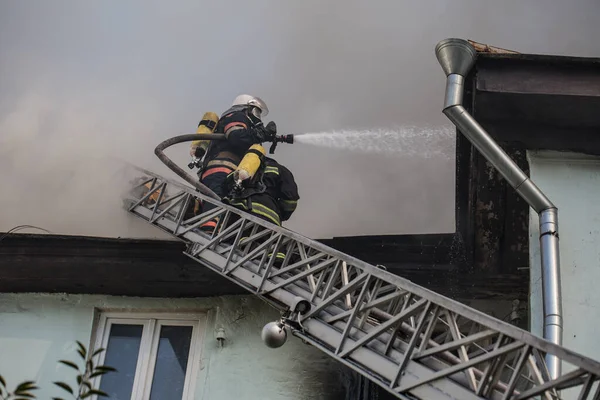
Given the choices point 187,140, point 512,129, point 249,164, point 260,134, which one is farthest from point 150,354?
point 512,129

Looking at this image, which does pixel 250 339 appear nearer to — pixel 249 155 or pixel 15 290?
pixel 249 155

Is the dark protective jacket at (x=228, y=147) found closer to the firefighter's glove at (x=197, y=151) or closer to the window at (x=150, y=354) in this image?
the firefighter's glove at (x=197, y=151)

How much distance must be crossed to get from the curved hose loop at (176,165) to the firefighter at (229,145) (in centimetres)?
15

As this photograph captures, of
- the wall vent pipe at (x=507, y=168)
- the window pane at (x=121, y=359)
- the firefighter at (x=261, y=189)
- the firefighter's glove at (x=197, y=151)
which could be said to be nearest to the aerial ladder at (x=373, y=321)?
the firefighter at (x=261, y=189)

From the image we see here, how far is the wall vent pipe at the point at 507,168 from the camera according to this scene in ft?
21.0

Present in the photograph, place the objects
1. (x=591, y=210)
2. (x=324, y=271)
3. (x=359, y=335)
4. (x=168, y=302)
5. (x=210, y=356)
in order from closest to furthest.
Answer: (x=359, y=335) < (x=324, y=271) < (x=591, y=210) < (x=210, y=356) < (x=168, y=302)

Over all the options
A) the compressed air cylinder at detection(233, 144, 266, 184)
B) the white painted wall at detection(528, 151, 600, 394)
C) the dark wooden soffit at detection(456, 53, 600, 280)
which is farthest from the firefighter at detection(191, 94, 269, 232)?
the white painted wall at detection(528, 151, 600, 394)

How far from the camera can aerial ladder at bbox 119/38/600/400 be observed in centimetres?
513

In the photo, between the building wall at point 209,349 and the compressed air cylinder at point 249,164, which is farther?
the compressed air cylinder at point 249,164

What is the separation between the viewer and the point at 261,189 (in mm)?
8578

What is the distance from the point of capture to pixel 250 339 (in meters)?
7.88

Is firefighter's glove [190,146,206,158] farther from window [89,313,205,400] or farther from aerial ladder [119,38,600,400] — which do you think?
window [89,313,205,400]

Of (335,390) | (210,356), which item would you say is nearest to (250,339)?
(210,356)

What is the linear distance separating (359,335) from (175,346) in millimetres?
2568
